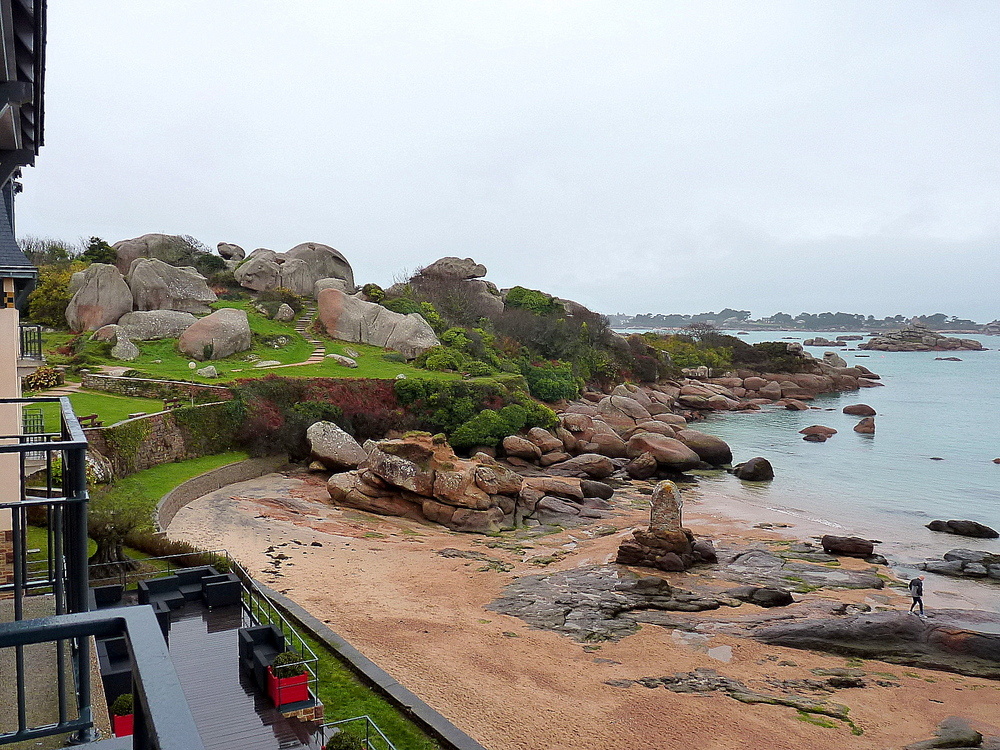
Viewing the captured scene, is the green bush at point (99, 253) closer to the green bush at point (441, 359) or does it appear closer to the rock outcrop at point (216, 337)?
the rock outcrop at point (216, 337)

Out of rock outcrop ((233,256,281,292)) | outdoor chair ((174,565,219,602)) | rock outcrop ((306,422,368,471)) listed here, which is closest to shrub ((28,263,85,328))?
rock outcrop ((233,256,281,292))

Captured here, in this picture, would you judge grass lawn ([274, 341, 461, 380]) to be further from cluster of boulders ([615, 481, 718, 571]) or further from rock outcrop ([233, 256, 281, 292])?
cluster of boulders ([615, 481, 718, 571])

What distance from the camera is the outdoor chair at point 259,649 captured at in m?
13.4

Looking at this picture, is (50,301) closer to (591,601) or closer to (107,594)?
(107,594)

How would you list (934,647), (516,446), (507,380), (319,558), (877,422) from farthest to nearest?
(877,422) → (507,380) → (516,446) → (319,558) → (934,647)

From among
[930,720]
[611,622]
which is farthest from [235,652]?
[930,720]

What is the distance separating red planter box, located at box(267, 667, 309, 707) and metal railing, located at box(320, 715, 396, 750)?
2.57 ft

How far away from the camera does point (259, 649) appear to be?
1381cm

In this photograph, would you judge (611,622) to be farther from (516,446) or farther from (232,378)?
(232,378)

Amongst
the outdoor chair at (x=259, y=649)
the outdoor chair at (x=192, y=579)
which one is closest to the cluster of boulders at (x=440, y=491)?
the outdoor chair at (x=192, y=579)

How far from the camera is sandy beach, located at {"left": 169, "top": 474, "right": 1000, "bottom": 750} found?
13.5 m

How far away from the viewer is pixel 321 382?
39.7 m

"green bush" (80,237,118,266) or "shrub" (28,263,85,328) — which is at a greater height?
"green bush" (80,237,118,266)

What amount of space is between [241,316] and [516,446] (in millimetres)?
18841
